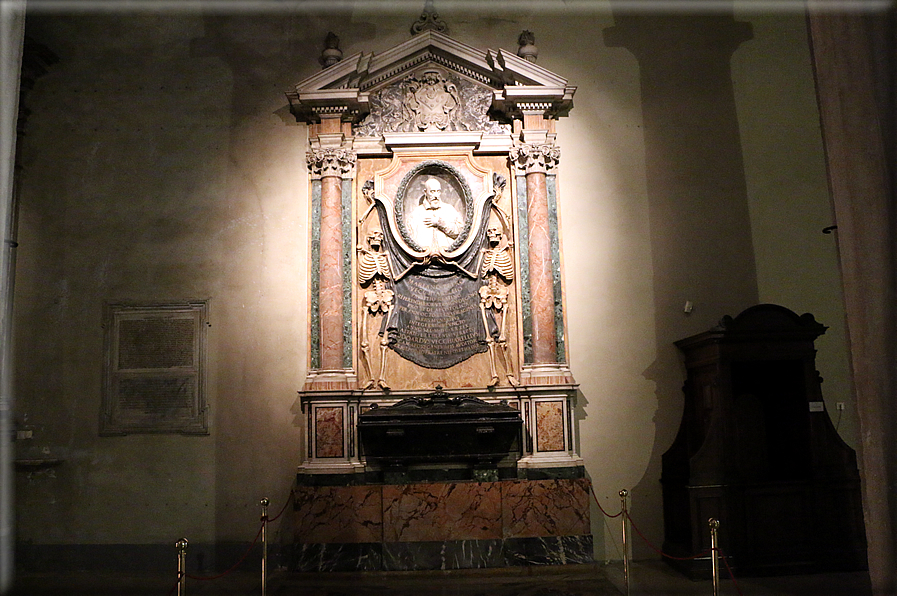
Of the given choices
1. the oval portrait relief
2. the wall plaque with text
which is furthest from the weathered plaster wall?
the oval portrait relief

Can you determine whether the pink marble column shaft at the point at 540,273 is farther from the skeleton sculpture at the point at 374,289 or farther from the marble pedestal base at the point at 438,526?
the skeleton sculpture at the point at 374,289

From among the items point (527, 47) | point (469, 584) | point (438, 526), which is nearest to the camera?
point (469, 584)

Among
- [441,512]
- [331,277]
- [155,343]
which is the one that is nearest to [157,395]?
[155,343]

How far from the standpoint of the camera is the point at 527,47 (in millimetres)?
8000

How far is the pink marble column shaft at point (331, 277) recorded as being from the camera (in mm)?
7477

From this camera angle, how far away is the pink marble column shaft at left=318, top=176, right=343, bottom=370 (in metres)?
7.48

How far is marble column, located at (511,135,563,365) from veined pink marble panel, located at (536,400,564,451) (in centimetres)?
46

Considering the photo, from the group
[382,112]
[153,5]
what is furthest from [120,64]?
[382,112]

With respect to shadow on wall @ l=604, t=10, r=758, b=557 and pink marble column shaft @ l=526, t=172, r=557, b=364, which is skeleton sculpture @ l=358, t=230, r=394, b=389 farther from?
shadow on wall @ l=604, t=10, r=758, b=557

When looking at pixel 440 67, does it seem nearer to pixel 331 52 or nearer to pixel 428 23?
pixel 428 23

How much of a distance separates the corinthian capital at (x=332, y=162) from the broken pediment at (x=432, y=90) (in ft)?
1.20

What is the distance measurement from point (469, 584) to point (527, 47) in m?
5.61

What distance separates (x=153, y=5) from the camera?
849cm

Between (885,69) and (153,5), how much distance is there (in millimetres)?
8502
